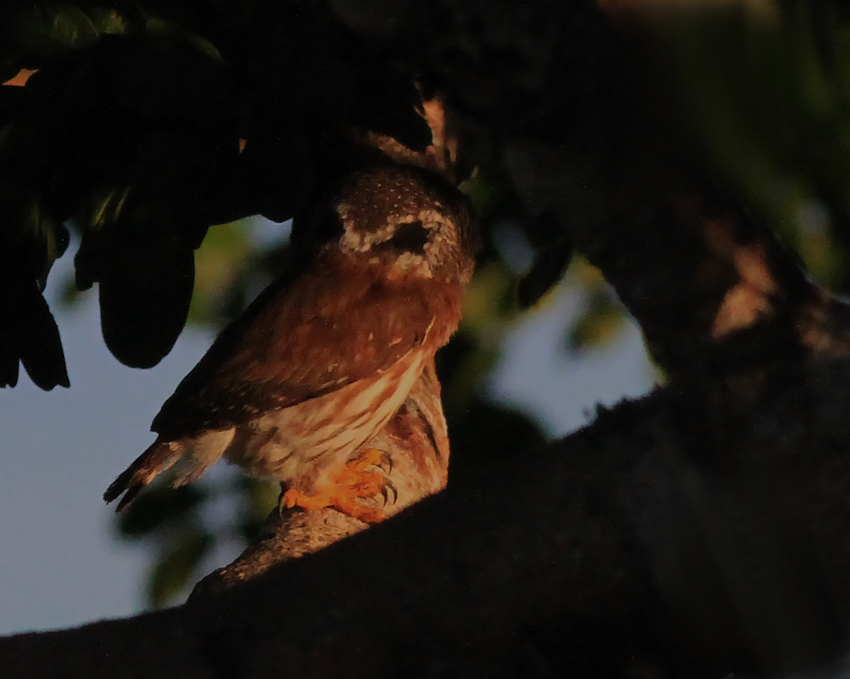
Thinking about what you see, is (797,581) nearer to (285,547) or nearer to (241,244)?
(285,547)

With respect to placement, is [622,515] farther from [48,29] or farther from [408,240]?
[408,240]

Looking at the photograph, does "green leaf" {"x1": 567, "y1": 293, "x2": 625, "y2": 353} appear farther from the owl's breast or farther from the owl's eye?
the owl's eye

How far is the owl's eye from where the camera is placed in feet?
10.5

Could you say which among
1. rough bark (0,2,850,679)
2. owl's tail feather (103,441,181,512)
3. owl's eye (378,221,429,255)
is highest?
rough bark (0,2,850,679)

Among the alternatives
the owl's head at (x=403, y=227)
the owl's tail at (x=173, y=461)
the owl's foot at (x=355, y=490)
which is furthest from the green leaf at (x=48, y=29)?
the owl's foot at (x=355, y=490)

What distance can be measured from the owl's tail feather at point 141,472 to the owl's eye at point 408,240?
35.4 inches

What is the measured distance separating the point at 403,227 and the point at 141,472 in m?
1.05

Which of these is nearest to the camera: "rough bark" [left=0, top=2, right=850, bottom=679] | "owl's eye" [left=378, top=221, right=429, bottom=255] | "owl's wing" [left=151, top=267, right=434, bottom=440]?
"rough bark" [left=0, top=2, right=850, bottom=679]

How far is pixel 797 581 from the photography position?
128 cm

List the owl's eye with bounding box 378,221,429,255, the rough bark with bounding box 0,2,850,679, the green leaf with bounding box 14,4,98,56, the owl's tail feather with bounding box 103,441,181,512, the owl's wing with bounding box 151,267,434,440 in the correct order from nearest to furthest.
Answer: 1. the rough bark with bounding box 0,2,850,679
2. the green leaf with bounding box 14,4,98,56
3. the owl's tail feather with bounding box 103,441,181,512
4. the owl's wing with bounding box 151,267,434,440
5. the owl's eye with bounding box 378,221,429,255

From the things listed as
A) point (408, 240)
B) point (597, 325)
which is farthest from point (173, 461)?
point (597, 325)

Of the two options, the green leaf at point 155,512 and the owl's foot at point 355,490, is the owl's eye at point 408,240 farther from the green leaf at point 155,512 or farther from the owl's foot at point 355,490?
the green leaf at point 155,512

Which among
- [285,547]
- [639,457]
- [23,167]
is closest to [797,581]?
[639,457]

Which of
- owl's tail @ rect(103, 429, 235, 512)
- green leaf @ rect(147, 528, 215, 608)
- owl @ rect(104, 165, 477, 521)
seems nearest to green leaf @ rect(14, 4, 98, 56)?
owl @ rect(104, 165, 477, 521)
